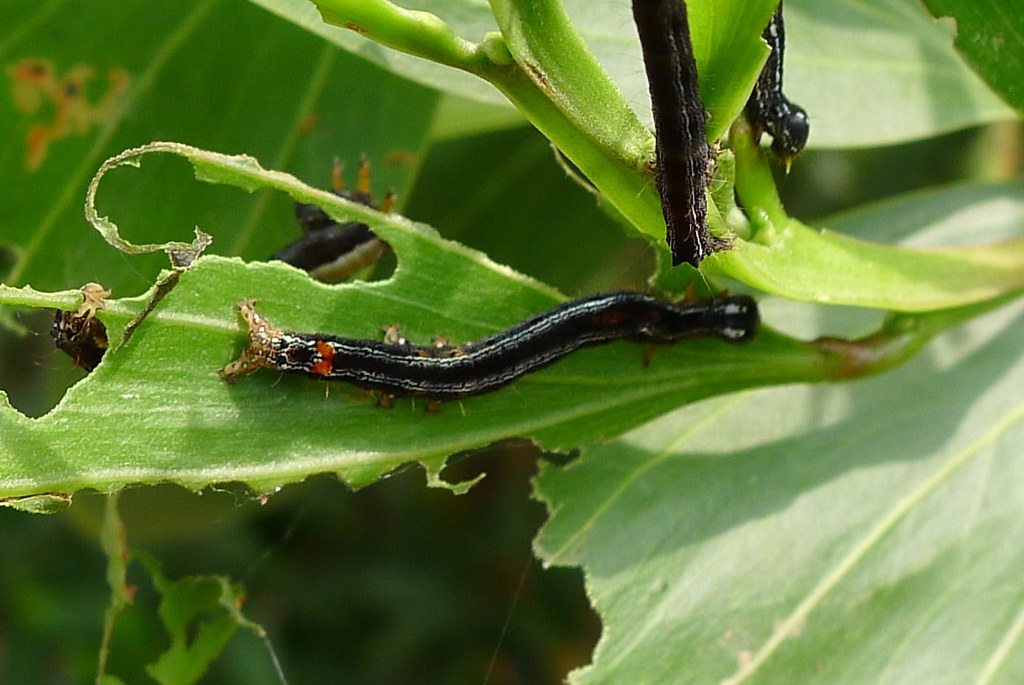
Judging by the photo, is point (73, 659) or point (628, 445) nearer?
point (628, 445)

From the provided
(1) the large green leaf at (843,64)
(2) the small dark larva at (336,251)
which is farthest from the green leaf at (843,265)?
(2) the small dark larva at (336,251)

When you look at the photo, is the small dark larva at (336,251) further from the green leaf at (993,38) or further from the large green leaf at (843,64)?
the green leaf at (993,38)

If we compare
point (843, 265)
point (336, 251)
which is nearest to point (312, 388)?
point (336, 251)

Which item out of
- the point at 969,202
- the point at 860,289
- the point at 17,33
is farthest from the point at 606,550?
the point at 17,33

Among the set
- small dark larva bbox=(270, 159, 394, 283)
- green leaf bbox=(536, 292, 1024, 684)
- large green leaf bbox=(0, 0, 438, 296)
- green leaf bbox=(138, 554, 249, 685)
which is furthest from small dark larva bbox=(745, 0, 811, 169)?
green leaf bbox=(138, 554, 249, 685)

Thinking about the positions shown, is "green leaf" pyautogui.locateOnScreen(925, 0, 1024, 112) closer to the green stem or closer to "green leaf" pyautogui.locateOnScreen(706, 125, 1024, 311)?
"green leaf" pyautogui.locateOnScreen(706, 125, 1024, 311)

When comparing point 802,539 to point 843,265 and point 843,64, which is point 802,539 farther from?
point 843,64

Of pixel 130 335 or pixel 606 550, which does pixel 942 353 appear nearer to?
pixel 606 550
